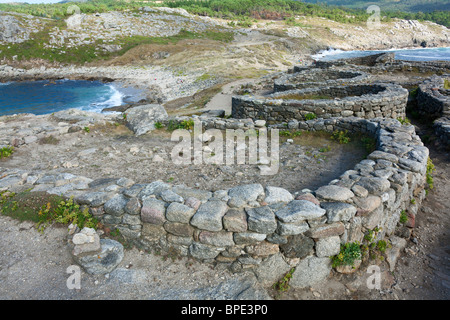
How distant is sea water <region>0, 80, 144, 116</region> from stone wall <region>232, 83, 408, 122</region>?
785 inches

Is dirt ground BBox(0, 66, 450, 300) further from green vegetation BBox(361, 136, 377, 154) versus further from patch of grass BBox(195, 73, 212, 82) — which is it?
patch of grass BBox(195, 73, 212, 82)

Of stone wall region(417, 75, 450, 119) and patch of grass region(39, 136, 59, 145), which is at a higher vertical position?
stone wall region(417, 75, 450, 119)

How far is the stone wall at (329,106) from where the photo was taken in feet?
38.2

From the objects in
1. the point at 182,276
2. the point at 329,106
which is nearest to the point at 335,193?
the point at 182,276

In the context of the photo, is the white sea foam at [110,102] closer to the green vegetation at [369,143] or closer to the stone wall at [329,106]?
the stone wall at [329,106]

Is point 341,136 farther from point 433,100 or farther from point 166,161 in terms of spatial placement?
point 433,100

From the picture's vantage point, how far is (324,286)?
16.1ft

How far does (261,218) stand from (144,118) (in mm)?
8465

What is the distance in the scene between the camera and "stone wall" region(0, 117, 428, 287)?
15.7 ft

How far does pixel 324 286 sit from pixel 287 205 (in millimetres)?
1504

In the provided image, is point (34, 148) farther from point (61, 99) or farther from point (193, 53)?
point (193, 53)

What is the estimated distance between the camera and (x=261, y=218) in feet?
15.4

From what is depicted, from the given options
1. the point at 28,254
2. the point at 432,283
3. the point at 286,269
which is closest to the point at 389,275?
the point at 432,283

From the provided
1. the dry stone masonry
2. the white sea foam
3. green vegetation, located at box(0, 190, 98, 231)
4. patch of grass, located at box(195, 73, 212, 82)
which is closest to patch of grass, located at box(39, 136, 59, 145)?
the dry stone masonry
